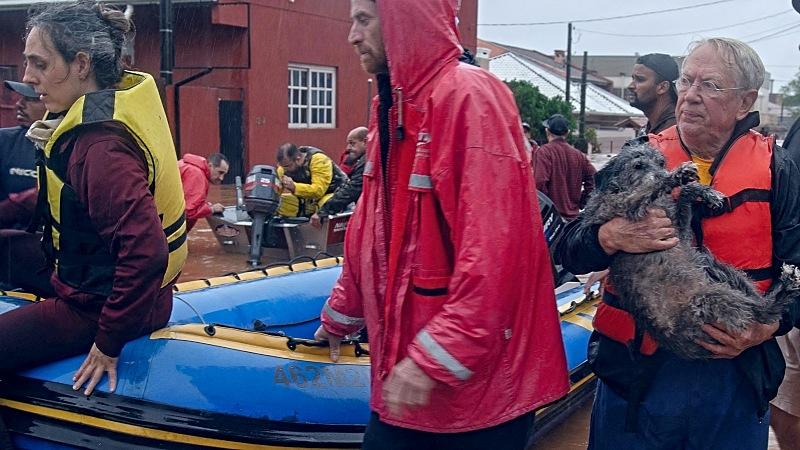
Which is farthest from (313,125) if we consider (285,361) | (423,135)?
(423,135)

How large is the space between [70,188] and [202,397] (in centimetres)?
94

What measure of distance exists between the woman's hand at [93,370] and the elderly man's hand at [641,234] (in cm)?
190

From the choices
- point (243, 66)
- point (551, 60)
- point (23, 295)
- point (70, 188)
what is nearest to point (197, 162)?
point (23, 295)

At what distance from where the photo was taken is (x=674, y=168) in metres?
2.37

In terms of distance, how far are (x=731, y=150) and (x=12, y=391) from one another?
278cm

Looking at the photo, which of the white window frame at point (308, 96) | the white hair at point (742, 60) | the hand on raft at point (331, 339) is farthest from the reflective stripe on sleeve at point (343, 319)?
the white window frame at point (308, 96)

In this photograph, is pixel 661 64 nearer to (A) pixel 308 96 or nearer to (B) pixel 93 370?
(B) pixel 93 370

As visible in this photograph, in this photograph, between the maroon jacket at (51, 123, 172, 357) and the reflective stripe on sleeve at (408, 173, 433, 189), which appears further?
the maroon jacket at (51, 123, 172, 357)

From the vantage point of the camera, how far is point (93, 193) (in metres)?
2.75

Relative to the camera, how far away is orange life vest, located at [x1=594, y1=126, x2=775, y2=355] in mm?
2275

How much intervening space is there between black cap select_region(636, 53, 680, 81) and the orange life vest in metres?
2.40

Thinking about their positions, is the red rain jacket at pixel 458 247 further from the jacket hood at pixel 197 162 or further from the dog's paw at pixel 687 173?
A: the jacket hood at pixel 197 162

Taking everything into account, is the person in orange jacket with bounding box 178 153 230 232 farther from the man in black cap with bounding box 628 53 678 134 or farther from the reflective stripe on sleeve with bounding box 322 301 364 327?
the reflective stripe on sleeve with bounding box 322 301 364 327

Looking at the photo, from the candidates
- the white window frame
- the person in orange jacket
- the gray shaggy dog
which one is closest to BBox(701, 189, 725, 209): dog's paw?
the gray shaggy dog
